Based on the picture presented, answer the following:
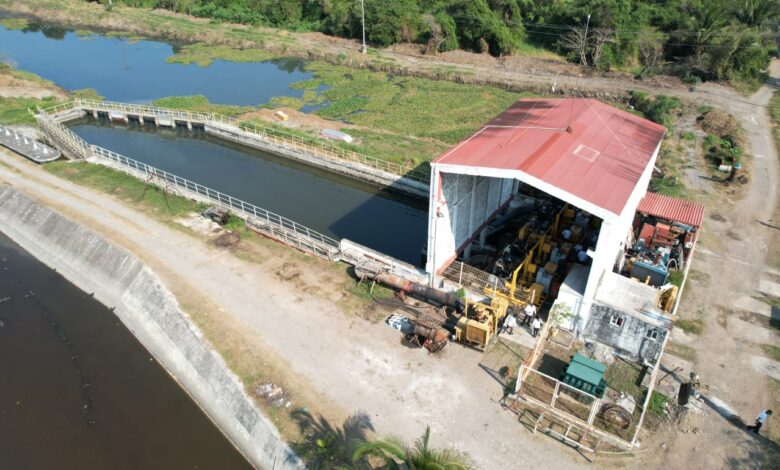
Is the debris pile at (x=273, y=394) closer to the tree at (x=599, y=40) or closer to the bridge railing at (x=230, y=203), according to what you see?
the bridge railing at (x=230, y=203)

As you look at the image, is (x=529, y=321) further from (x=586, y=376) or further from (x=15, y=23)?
(x=15, y=23)

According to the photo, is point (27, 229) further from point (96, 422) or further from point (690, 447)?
point (690, 447)

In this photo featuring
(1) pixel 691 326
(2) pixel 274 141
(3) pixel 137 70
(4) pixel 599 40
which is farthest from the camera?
(3) pixel 137 70

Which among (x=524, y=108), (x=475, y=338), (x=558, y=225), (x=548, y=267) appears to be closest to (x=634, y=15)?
(x=524, y=108)

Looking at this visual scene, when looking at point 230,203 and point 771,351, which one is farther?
point 230,203

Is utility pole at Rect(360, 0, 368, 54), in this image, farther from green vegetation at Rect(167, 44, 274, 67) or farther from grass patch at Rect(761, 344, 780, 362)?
grass patch at Rect(761, 344, 780, 362)

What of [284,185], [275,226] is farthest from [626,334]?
[284,185]
